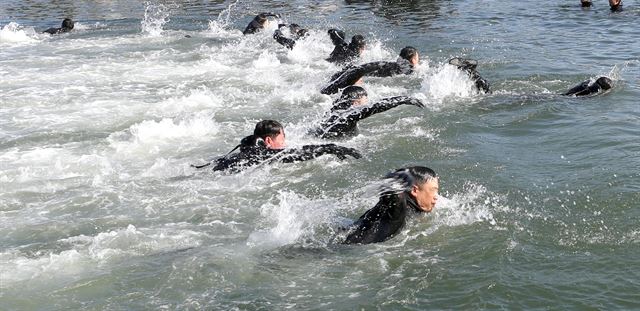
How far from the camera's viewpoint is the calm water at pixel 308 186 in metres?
6.47

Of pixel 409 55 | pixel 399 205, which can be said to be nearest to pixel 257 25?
pixel 409 55

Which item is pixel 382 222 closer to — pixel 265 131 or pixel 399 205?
pixel 399 205

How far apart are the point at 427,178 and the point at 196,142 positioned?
5.73 metres

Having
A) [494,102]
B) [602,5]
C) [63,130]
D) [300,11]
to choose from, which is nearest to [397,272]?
[494,102]

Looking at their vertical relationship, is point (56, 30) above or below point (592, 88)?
below

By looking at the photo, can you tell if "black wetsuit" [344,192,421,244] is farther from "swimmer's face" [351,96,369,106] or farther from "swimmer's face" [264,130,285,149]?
"swimmer's face" [351,96,369,106]

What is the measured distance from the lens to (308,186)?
9.32 meters

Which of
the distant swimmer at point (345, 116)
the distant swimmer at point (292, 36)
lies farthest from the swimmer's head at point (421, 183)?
the distant swimmer at point (292, 36)

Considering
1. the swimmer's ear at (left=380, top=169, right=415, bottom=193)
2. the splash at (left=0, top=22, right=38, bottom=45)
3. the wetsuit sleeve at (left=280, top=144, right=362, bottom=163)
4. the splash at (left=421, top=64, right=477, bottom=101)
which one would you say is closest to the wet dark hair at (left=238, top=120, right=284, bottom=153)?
the wetsuit sleeve at (left=280, top=144, right=362, bottom=163)

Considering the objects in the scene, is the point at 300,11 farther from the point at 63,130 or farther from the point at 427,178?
the point at 427,178

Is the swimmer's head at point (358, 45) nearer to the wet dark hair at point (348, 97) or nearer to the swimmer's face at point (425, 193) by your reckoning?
the wet dark hair at point (348, 97)

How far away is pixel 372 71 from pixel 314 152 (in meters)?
3.75

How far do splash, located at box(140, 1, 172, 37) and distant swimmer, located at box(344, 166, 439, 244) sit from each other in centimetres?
1782

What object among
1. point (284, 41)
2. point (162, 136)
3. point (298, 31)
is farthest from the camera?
point (298, 31)
